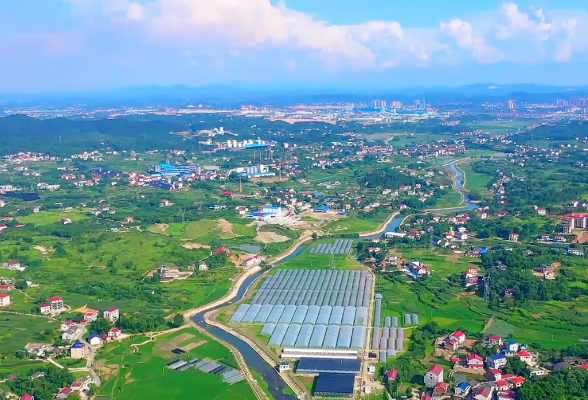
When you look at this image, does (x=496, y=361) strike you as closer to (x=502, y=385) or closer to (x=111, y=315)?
(x=502, y=385)

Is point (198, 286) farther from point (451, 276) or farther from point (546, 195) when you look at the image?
point (546, 195)

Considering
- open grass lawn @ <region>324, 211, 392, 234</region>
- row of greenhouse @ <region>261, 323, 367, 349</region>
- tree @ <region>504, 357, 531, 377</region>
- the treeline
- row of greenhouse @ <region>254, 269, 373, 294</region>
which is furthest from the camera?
the treeline

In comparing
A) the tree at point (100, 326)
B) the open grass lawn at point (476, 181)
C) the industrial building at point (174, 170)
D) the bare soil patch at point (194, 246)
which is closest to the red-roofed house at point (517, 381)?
the tree at point (100, 326)

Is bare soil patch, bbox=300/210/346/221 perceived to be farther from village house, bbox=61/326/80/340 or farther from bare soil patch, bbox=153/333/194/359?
village house, bbox=61/326/80/340

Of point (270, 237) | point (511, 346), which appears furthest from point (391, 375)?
point (270, 237)

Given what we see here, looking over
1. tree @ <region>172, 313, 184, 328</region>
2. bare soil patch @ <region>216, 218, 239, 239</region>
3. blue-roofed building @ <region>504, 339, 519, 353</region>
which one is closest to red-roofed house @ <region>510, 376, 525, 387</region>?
blue-roofed building @ <region>504, 339, 519, 353</region>

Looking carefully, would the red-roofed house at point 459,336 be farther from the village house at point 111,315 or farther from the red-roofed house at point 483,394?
→ the village house at point 111,315

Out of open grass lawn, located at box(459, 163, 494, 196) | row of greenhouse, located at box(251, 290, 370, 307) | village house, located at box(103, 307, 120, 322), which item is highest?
village house, located at box(103, 307, 120, 322)
